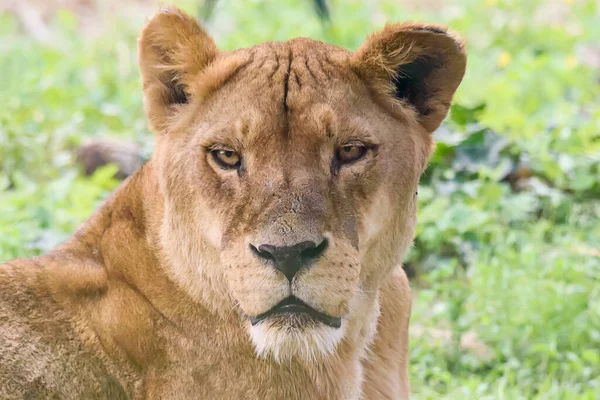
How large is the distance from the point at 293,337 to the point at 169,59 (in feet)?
3.31

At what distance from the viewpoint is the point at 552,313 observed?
4789mm

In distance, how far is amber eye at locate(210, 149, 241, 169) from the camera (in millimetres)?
2898

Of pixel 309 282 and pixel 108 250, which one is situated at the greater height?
pixel 309 282

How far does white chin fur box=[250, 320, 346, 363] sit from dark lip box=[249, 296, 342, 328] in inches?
0.7

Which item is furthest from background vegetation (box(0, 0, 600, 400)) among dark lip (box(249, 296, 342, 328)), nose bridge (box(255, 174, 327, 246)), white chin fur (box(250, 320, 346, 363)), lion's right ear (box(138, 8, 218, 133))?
lion's right ear (box(138, 8, 218, 133))

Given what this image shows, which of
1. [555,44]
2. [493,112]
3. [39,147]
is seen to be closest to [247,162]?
[39,147]

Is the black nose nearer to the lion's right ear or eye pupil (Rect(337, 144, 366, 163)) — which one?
eye pupil (Rect(337, 144, 366, 163))

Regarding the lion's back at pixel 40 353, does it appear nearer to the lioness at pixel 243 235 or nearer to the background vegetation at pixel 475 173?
the lioness at pixel 243 235

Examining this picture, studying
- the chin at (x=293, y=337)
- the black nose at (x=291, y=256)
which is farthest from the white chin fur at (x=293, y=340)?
the black nose at (x=291, y=256)

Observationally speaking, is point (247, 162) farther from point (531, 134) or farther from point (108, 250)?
point (531, 134)

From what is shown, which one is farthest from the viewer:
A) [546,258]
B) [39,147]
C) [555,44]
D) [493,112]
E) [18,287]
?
[555,44]

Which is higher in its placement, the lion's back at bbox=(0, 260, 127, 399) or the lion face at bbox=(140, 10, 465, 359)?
the lion face at bbox=(140, 10, 465, 359)

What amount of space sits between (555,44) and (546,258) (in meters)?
4.55

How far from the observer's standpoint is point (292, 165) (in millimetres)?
2807
